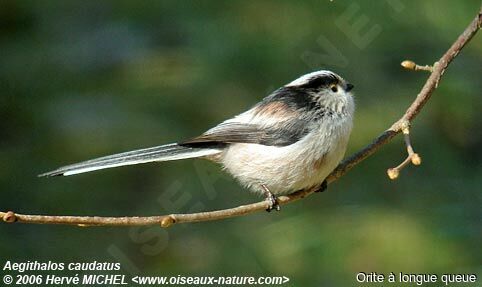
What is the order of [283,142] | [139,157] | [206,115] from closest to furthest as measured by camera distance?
[139,157] < [283,142] < [206,115]

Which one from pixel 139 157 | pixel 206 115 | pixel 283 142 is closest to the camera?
pixel 139 157

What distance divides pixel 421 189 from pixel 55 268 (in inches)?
75.3

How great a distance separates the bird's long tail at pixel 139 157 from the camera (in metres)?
2.81

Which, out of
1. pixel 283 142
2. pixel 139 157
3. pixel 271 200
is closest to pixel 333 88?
pixel 283 142

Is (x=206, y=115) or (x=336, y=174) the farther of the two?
(x=206, y=115)

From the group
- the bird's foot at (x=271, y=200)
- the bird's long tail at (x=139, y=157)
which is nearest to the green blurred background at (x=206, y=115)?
the bird's foot at (x=271, y=200)

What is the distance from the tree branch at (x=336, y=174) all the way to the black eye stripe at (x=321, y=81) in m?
0.35

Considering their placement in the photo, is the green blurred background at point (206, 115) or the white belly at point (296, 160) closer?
the white belly at point (296, 160)

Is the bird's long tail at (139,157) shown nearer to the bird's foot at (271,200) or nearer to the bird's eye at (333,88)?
the bird's foot at (271,200)

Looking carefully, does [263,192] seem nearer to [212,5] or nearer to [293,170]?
[293,170]

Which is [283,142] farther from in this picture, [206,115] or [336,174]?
[206,115]

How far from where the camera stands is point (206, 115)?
4297mm

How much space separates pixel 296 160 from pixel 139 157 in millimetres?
612

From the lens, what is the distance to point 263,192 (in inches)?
127
